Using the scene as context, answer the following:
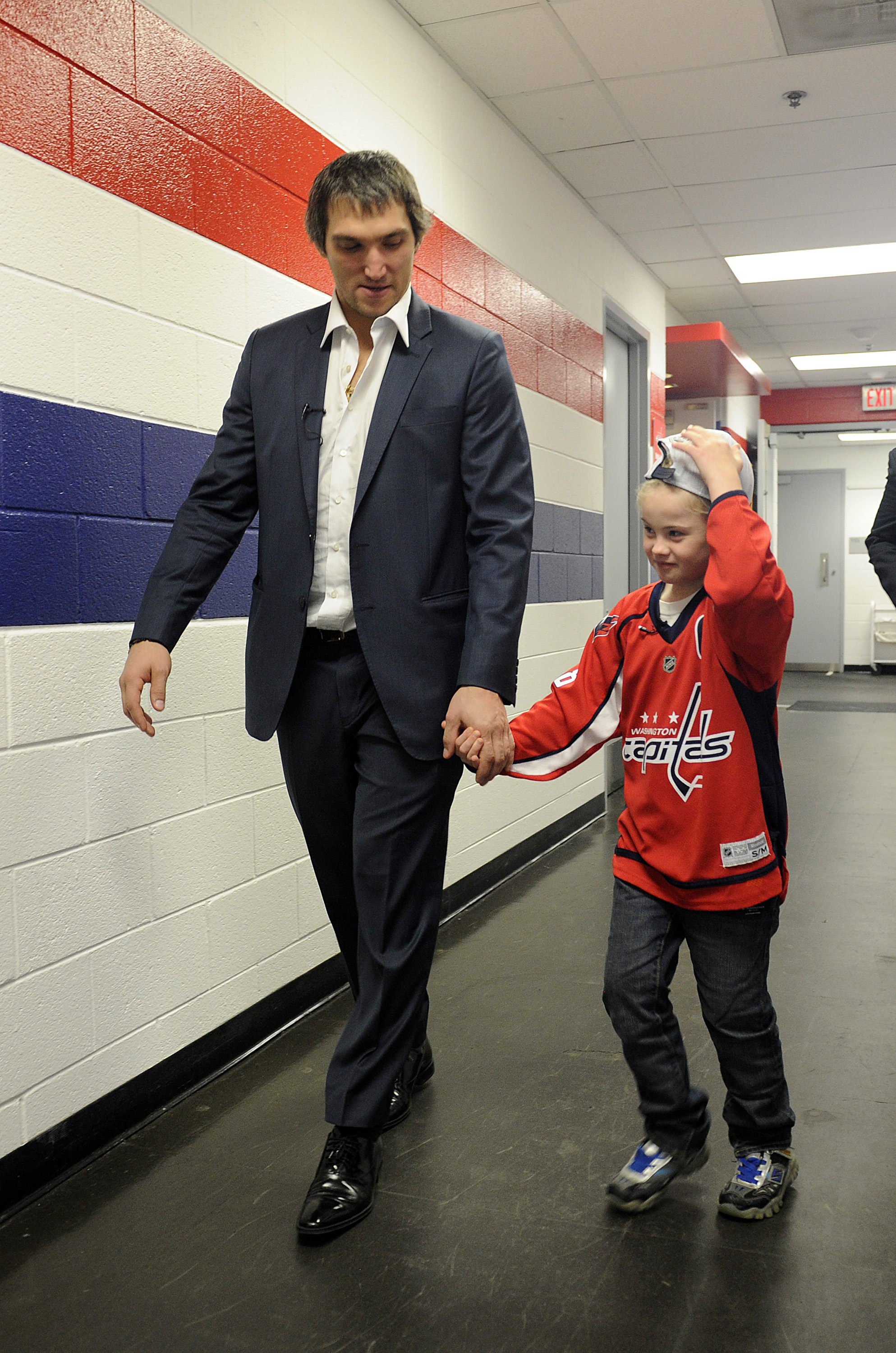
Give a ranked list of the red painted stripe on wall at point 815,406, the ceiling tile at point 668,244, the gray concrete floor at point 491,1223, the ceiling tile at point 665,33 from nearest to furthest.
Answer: the gray concrete floor at point 491,1223 → the ceiling tile at point 665,33 → the ceiling tile at point 668,244 → the red painted stripe on wall at point 815,406

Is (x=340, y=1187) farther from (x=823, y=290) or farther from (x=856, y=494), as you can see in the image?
(x=856, y=494)

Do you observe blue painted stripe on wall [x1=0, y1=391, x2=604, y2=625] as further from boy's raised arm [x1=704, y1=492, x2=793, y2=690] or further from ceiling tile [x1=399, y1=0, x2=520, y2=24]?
ceiling tile [x1=399, y1=0, x2=520, y2=24]

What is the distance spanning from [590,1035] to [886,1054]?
599mm

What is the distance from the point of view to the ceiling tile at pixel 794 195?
4.95 m

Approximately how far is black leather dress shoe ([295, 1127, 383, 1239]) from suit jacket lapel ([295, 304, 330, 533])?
93 centimetres

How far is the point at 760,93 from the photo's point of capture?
158 inches

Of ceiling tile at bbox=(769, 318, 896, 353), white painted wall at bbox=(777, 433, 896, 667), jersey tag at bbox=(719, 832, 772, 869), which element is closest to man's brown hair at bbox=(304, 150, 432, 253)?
jersey tag at bbox=(719, 832, 772, 869)

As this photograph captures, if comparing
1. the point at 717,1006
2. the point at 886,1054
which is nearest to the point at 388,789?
the point at 717,1006

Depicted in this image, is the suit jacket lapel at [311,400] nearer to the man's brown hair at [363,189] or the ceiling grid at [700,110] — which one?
the man's brown hair at [363,189]

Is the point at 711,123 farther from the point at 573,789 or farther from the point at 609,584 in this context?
the point at 573,789

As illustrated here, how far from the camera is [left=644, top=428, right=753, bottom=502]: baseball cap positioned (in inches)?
65.6

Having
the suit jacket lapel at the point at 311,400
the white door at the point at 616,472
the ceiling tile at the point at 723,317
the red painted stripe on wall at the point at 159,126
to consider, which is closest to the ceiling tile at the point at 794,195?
the white door at the point at 616,472

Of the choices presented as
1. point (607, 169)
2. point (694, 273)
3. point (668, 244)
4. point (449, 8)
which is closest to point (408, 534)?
point (449, 8)

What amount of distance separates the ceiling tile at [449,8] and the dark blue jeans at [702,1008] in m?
2.63
